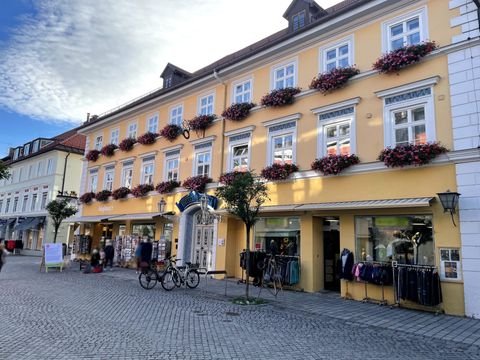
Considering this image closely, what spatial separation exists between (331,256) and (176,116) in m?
11.2

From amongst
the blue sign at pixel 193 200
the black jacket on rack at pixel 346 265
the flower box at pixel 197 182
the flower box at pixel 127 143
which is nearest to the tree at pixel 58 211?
the flower box at pixel 127 143

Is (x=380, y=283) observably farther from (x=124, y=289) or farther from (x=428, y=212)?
(x=124, y=289)

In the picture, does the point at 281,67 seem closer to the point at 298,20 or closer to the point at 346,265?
the point at 298,20

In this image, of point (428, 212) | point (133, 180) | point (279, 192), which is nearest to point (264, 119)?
point (279, 192)

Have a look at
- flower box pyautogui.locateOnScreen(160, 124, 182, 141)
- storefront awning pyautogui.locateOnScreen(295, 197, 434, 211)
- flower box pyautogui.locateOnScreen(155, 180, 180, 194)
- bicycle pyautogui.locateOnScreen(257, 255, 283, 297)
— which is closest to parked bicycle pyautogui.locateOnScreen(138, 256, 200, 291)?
bicycle pyautogui.locateOnScreen(257, 255, 283, 297)

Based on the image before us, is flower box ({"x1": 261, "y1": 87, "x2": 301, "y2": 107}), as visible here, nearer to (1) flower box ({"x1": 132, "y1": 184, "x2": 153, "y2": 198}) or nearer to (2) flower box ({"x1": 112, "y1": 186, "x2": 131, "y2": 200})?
(1) flower box ({"x1": 132, "y1": 184, "x2": 153, "y2": 198})

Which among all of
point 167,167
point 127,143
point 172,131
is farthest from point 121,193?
point 172,131

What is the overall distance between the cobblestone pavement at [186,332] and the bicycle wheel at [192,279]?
7.53ft

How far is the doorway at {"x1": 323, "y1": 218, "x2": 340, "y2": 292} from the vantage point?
14062 millimetres

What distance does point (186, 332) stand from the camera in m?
7.36

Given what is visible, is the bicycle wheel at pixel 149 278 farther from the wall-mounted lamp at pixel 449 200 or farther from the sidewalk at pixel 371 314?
the wall-mounted lamp at pixel 449 200

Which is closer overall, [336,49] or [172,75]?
[336,49]

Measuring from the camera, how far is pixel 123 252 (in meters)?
21.7

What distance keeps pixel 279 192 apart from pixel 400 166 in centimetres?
469
